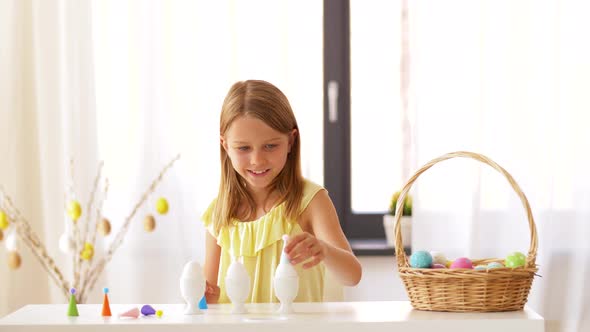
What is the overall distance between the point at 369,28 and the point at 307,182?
1486mm

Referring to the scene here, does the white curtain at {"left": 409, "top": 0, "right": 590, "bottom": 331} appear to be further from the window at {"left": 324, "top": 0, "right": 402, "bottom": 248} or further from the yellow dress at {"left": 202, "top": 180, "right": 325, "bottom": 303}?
the yellow dress at {"left": 202, "top": 180, "right": 325, "bottom": 303}

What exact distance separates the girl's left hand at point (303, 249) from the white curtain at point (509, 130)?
1.59m

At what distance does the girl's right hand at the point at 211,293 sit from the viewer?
83.7 inches

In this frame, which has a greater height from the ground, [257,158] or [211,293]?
[257,158]

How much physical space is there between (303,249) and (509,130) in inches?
70.3

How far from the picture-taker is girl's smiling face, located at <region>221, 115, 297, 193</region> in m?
2.13

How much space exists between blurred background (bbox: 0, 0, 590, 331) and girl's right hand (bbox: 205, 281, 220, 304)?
1192 mm

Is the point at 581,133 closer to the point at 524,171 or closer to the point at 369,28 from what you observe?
the point at 524,171

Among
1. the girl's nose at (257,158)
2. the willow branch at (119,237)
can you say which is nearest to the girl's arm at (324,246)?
the girl's nose at (257,158)

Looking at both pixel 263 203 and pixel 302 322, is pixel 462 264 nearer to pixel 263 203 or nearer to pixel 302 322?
A: pixel 302 322

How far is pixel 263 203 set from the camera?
2354 mm

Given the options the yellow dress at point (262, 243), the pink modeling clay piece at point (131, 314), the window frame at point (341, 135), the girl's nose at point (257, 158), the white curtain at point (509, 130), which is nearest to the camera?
the pink modeling clay piece at point (131, 314)

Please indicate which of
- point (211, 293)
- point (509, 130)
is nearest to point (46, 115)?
point (211, 293)

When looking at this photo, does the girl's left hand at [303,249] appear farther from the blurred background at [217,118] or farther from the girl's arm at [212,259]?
the blurred background at [217,118]
